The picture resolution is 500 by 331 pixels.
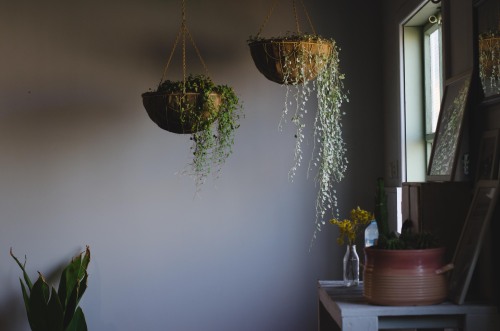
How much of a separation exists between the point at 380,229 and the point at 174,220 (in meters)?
1.66

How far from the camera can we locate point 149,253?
4395 mm

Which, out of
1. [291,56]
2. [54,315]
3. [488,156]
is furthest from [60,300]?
[488,156]

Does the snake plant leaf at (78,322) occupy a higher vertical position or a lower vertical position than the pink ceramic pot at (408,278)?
lower

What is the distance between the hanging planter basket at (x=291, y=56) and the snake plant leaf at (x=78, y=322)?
72.2 inches

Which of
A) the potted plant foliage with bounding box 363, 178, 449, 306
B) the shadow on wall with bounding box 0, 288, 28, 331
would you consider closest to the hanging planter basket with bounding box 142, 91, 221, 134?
the potted plant foliage with bounding box 363, 178, 449, 306

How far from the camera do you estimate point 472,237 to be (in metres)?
2.53

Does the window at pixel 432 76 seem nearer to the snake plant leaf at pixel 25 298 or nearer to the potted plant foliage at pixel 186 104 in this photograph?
the potted plant foliage at pixel 186 104

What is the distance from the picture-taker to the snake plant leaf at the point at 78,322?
4098 millimetres

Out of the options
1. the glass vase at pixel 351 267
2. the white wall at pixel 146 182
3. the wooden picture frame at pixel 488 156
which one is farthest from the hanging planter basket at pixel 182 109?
the wooden picture frame at pixel 488 156

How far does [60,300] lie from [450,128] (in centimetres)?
247

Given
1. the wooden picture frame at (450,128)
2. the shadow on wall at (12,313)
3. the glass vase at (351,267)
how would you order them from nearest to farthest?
the wooden picture frame at (450,128) < the glass vase at (351,267) < the shadow on wall at (12,313)

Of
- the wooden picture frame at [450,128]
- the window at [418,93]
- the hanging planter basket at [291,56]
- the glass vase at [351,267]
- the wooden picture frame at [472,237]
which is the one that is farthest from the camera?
the window at [418,93]

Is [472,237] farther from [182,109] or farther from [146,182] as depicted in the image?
[146,182]

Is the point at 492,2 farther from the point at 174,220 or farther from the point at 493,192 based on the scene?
the point at 174,220
